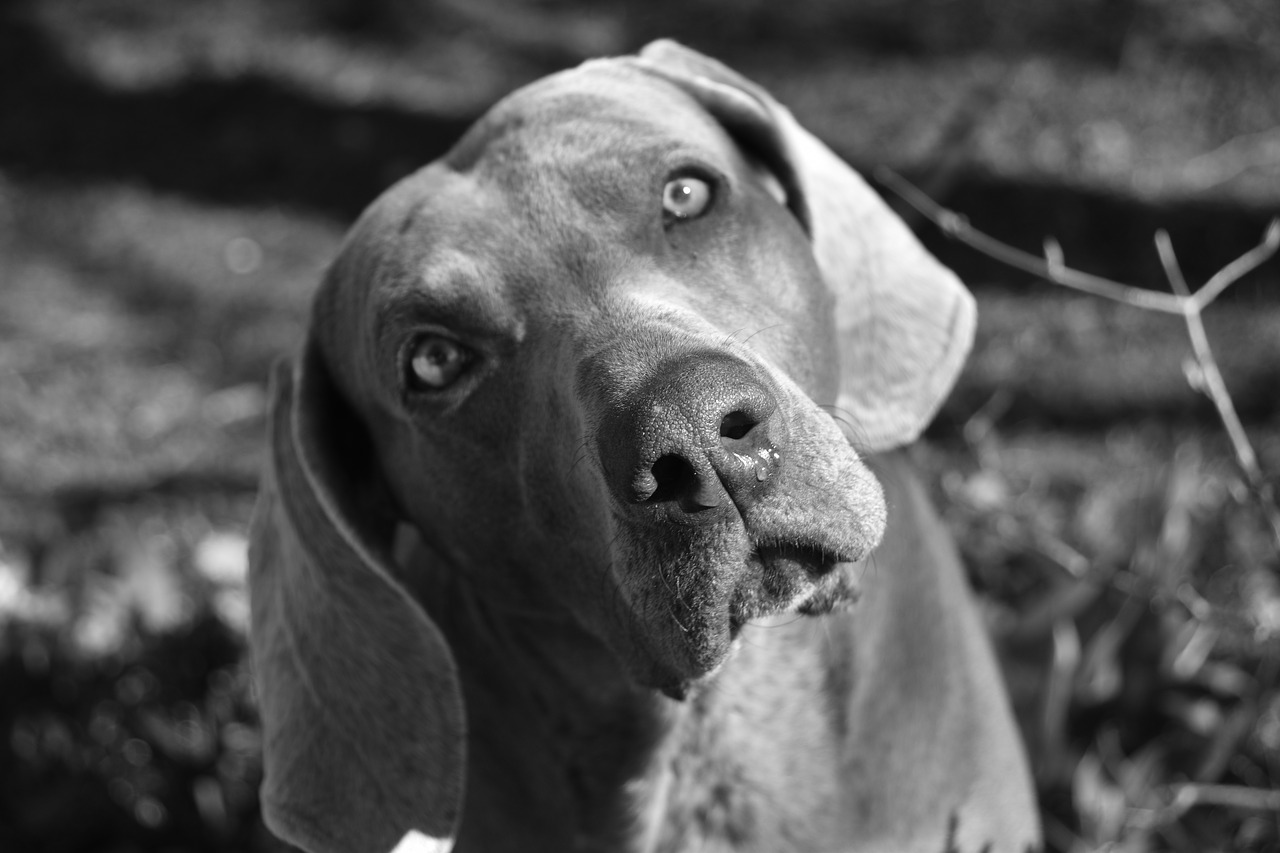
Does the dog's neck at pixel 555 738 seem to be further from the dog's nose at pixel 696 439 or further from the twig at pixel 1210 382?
the twig at pixel 1210 382

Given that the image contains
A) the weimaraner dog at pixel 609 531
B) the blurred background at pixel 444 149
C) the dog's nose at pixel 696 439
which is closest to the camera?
the dog's nose at pixel 696 439

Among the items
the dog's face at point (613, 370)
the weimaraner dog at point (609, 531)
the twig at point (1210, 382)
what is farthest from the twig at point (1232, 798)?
the dog's face at point (613, 370)

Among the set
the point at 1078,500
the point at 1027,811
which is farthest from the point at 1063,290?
the point at 1027,811

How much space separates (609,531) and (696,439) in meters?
0.30

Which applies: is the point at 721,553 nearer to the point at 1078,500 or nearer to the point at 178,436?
the point at 1078,500

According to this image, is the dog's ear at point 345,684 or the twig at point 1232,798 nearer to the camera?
the dog's ear at point 345,684

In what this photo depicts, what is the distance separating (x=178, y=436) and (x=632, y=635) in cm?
391

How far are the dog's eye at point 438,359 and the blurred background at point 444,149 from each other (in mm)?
1640

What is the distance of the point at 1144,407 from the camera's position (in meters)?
4.71

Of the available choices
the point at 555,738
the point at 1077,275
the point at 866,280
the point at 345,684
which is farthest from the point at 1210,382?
the point at 345,684

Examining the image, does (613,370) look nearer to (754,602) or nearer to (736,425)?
(736,425)

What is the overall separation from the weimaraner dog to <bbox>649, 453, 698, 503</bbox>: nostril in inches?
2.4

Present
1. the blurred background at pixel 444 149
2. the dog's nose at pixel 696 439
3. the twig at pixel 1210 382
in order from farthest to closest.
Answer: the blurred background at pixel 444 149 → the twig at pixel 1210 382 → the dog's nose at pixel 696 439

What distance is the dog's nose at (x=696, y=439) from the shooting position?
1.86 m
